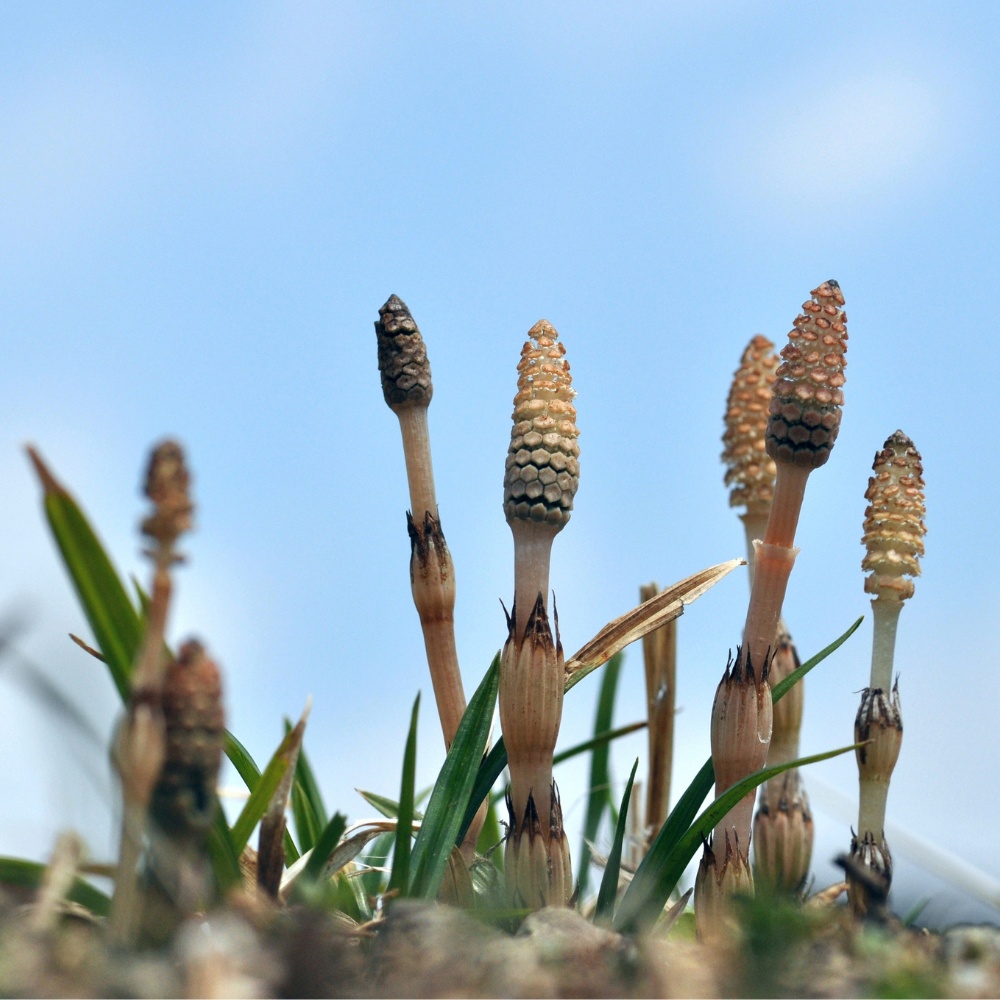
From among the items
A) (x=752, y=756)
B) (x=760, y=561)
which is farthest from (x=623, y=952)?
(x=760, y=561)

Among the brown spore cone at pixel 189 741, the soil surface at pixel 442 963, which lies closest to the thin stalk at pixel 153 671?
the brown spore cone at pixel 189 741

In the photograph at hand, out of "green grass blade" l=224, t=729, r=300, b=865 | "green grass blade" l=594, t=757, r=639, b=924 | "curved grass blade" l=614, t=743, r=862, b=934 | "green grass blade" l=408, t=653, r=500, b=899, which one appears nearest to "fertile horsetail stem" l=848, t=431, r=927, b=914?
"curved grass blade" l=614, t=743, r=862, b=934

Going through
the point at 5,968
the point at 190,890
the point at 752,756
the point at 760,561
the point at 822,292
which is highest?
the point at 822,292

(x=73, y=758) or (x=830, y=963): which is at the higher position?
(x=73, y=758)

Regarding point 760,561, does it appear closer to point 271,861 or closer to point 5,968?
point 271,861

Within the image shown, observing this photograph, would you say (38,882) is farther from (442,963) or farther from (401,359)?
(401,359)

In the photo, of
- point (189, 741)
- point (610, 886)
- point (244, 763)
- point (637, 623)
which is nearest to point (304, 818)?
point (244, 763)
